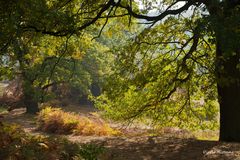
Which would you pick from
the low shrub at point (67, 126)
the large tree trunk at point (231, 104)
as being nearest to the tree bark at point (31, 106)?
the low shrub at point (67, 126)

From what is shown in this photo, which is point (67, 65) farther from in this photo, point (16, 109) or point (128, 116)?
point (128, 116)

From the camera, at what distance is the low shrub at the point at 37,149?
7301 millimetres

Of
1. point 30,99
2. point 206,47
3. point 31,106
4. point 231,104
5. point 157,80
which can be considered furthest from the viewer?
point 31,106

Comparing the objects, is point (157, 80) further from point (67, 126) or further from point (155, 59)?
point (67, 126)

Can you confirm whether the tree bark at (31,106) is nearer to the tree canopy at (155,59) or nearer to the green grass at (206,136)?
the green grass at (206,136)

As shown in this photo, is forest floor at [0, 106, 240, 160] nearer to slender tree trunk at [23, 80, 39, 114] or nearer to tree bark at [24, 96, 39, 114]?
slender tree trunk at [23, 80, 39, 114]

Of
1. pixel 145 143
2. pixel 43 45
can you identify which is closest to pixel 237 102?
pixel 145 143

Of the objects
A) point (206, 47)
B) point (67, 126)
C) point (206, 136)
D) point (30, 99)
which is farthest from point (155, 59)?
point (30, 99)

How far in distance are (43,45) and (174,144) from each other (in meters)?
5.43

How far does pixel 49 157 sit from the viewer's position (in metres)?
8.01

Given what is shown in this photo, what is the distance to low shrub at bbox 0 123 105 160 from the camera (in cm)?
730

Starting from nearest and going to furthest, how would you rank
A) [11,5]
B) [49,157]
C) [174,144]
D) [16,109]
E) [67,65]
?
[11,5] < [49,157] < [174,144] < [67,65] < [16,109]

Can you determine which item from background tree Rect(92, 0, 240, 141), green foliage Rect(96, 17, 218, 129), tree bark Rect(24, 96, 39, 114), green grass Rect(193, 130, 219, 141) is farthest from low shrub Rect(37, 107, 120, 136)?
tree bark Rect(24, 96, 39, 114)

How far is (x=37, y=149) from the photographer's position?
8008mm
